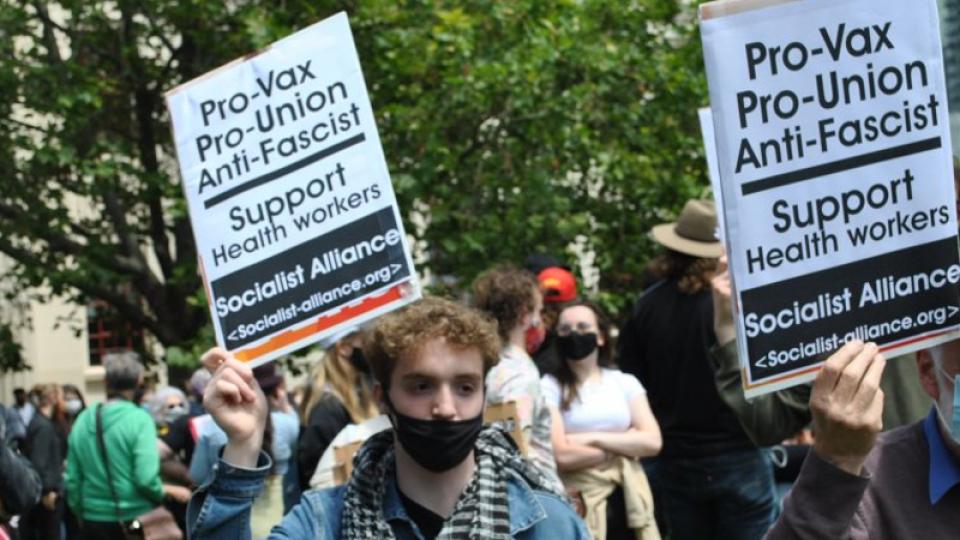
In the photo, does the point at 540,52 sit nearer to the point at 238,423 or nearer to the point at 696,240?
the point at 696,240

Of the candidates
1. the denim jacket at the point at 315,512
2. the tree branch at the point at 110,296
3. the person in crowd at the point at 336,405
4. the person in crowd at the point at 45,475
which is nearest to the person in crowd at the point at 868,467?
the denim jacket at the point at 315,512

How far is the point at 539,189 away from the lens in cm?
1473

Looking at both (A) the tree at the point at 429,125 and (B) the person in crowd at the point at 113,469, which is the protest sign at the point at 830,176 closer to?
(B) the person in crowd at the point at 113,469

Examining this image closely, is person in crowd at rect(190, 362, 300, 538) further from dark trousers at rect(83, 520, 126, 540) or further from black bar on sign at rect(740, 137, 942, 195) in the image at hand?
black bar on sign at rect(740, 137, 942, 195)

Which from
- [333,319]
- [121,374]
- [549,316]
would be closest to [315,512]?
[333,319]

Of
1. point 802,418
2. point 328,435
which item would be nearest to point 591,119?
point 328,435

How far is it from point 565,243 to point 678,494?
27.1ft

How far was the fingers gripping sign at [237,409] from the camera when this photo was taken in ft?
10.1

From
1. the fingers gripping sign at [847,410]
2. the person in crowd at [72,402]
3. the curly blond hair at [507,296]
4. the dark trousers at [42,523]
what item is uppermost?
the person in crowd at [72,402]

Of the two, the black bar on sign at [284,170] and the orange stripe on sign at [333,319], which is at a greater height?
the black bar on sign at [284,170]

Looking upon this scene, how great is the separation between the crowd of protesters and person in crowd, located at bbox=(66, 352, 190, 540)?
A: 1cm

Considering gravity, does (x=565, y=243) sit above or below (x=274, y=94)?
above

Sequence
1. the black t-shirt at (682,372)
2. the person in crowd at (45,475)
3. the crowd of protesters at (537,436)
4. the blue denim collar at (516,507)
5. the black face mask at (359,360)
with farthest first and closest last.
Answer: the person in crowd at (45,475)
the black t-shirt at (682,372)
the black face mask at (359,360)
the blue denim collar at (516,507)
the crowd of protesters at (537,436)

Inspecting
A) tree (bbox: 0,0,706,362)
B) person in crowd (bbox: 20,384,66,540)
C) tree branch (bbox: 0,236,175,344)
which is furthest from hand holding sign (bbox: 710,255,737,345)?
tree branch (bbox: 0,236,175,344)
